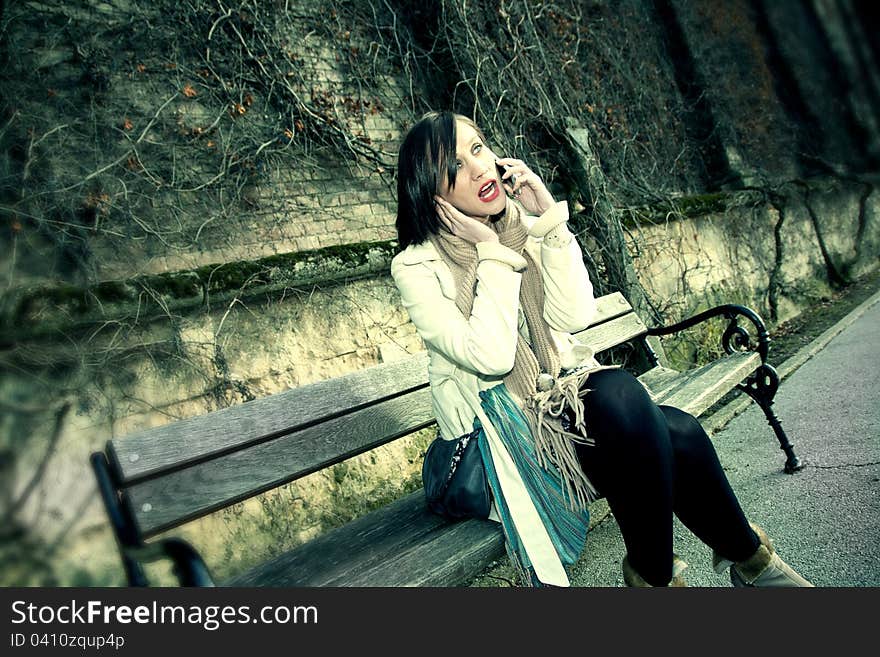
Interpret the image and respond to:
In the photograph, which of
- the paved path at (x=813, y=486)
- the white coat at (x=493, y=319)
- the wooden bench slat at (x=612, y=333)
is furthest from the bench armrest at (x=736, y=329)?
the white coat at (x=493, y=319)

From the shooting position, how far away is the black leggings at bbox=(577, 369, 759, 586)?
1.61 meters

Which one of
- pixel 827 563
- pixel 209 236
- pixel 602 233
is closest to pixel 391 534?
pixel 827 563

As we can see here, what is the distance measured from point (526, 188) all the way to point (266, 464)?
3.89 feet

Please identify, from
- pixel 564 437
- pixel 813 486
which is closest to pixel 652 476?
pixel 564 437

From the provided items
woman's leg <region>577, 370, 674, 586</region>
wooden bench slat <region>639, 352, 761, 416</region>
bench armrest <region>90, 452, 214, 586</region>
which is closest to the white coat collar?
woman's leg <region>577, 370, 674, 586</region>

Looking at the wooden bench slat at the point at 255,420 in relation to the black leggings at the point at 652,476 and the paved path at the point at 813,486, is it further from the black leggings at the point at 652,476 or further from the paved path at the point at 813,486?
the paved path at the point at 813,486

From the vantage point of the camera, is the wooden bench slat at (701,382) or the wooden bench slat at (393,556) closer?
the wooden bench slat at (393,556)

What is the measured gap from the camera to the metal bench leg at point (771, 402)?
8.96ft

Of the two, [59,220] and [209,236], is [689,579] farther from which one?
[59,220]

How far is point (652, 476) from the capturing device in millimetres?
1596

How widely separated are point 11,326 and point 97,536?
97 centimetres

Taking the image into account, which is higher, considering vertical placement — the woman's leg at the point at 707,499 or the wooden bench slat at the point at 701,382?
the wooden bench slat at the point at 701,382

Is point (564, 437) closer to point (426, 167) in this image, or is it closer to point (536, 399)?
point (536, 399)

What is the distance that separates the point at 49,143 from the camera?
9.97ft
